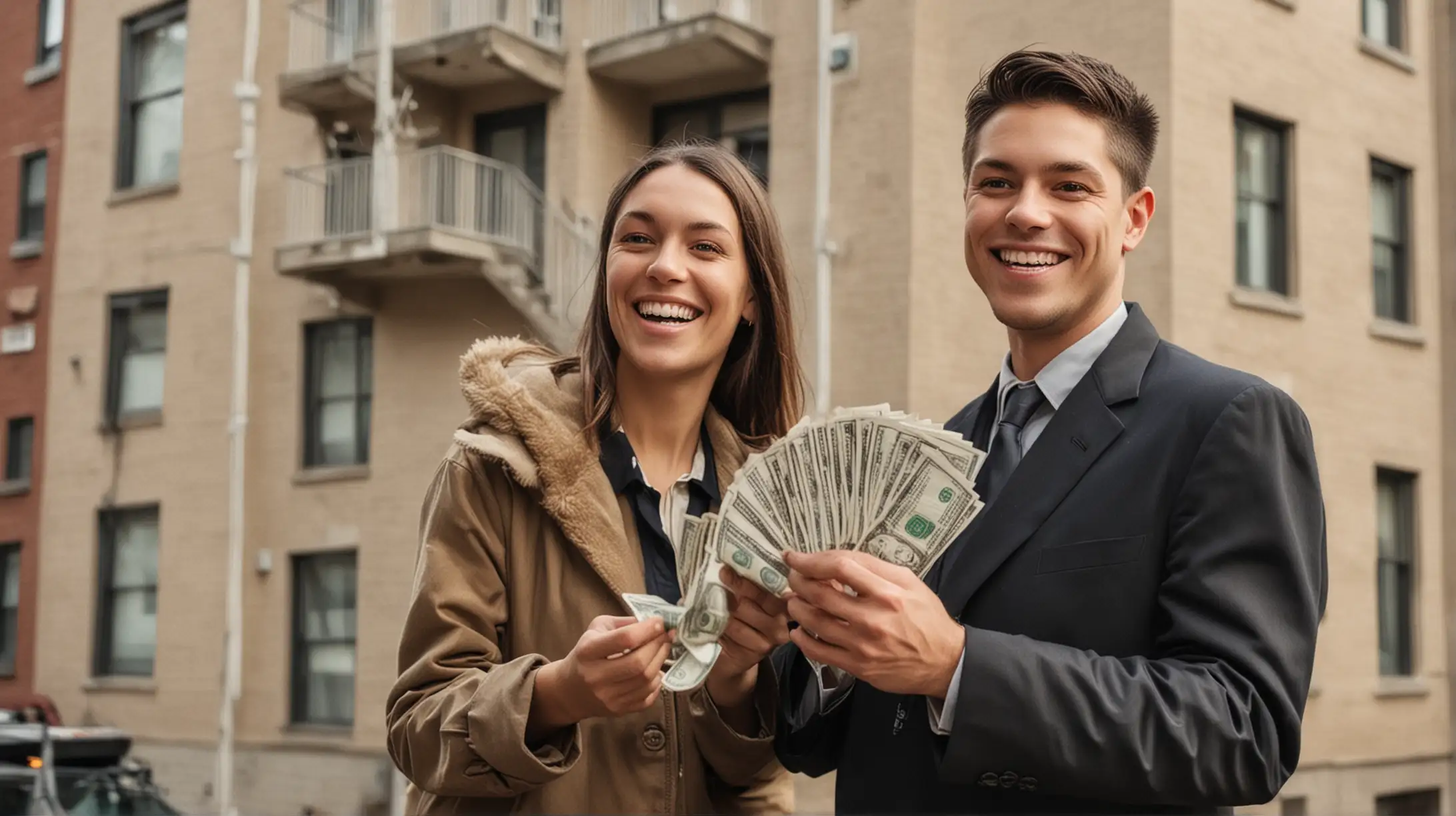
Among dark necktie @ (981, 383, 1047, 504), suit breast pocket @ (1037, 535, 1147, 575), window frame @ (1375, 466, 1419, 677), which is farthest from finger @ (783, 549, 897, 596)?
window frame @ (1375, 466, 1419, 677)

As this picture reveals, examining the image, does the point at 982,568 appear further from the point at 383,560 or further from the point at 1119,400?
the point at 383,560

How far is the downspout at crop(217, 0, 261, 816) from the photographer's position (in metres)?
Answer: 13.6

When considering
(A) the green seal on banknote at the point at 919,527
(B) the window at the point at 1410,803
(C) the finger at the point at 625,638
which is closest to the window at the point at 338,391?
(B) the window at the point at 1410,803

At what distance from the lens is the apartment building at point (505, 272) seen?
420 inches

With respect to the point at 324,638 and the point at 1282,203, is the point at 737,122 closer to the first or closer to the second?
the point at 1282,203

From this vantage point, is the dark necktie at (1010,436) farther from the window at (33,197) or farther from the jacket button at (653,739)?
the window at (33,197)

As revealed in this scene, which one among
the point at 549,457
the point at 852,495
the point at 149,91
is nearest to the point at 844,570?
the point at 852,495

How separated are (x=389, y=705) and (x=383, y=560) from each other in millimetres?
11302

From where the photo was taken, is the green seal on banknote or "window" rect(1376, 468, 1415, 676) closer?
the green seal on banknote

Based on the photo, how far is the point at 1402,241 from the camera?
12.0 m

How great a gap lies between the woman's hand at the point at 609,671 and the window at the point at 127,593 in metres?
13.7

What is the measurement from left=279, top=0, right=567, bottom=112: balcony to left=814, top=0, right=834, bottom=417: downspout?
269 cm

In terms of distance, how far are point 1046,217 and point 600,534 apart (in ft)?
2.82

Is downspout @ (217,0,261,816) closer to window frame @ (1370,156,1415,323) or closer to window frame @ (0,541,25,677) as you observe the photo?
window frame @ (0,541,25,677)
